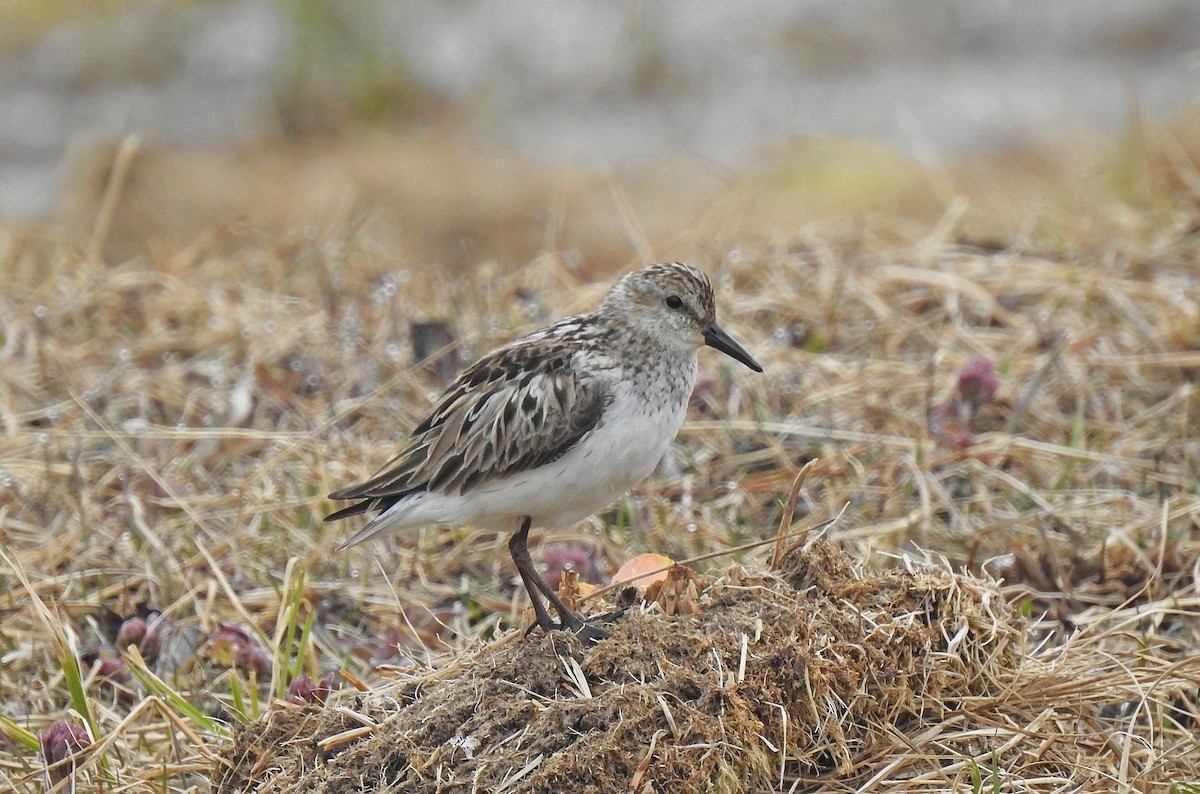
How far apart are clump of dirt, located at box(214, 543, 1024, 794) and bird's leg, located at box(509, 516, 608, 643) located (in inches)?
2.9

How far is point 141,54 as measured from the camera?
1562 cm

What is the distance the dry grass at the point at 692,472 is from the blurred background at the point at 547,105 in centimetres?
294

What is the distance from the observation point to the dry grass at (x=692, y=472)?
407 cm

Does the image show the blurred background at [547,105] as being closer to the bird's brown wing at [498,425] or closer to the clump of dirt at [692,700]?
the bird's brown wing at [498,425]

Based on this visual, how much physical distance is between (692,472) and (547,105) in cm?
944

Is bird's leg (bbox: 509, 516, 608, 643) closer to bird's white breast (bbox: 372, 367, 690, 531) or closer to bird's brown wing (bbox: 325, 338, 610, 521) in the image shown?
bird's white breast (bbox: 372, 367, 690, 531)

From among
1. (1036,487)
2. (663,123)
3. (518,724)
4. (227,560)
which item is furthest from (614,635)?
(663,123)

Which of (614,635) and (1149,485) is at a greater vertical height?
(614,635)

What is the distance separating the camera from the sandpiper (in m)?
4.28

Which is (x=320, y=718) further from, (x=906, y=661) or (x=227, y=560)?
(x=227, y=560)

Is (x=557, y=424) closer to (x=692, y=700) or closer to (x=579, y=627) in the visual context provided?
(x=579, y=627)

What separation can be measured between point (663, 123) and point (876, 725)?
11358 mm

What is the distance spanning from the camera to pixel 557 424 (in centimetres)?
431

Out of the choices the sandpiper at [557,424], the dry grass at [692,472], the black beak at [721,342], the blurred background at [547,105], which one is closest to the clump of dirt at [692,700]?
the dry grass at [692,472]
